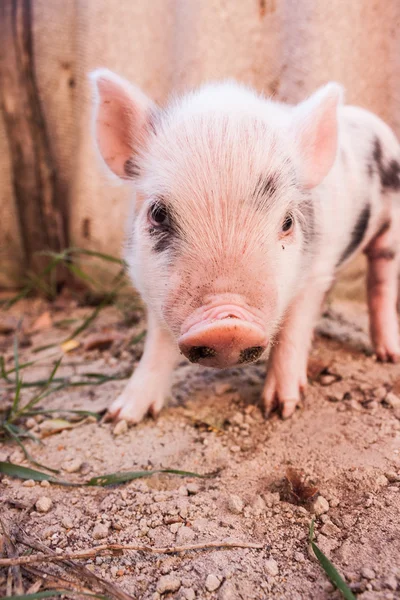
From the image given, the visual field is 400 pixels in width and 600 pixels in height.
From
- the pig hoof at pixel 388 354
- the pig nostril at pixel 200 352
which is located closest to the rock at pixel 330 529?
the pig nostril at pixel 200 352

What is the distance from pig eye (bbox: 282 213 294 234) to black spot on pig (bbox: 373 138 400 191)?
1.00 metres

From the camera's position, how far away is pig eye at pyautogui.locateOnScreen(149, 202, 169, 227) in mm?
1713

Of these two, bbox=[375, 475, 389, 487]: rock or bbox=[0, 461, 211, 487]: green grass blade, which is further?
bbox=[0, 461, 211, 487]: green grass blade

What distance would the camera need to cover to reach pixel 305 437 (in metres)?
1.94

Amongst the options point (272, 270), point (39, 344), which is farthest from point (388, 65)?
point (39, 344)

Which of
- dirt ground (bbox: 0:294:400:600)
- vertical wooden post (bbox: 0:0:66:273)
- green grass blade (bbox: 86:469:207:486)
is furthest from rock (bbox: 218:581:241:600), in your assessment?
vertical wooden post (bbox: 0:0:66:273)

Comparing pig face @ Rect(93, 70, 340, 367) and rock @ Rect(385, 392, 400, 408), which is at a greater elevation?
pig face @ Rect(93, 70, 340, 367)

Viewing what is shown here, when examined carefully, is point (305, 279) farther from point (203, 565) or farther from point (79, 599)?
point (79, 599)

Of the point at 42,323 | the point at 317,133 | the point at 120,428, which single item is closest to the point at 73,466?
the point at 120,428

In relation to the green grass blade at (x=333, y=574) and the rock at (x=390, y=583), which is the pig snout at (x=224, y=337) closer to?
the green grass blade at (x=333, y=574)

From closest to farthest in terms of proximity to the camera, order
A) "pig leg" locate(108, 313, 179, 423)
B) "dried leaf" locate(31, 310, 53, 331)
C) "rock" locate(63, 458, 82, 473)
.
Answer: "rock" locate(63, 458, 82, 473) → "pig leg" locate(108, 313, 179, 423) → "dried leaf" locate(31, 310, 53, 331)

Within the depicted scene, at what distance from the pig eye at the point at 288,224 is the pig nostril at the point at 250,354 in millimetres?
452

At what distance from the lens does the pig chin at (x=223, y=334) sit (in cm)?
140

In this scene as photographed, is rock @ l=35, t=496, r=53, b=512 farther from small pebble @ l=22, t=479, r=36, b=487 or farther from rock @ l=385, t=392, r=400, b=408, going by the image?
rock @ l=385, t=392, r=400, b=408
